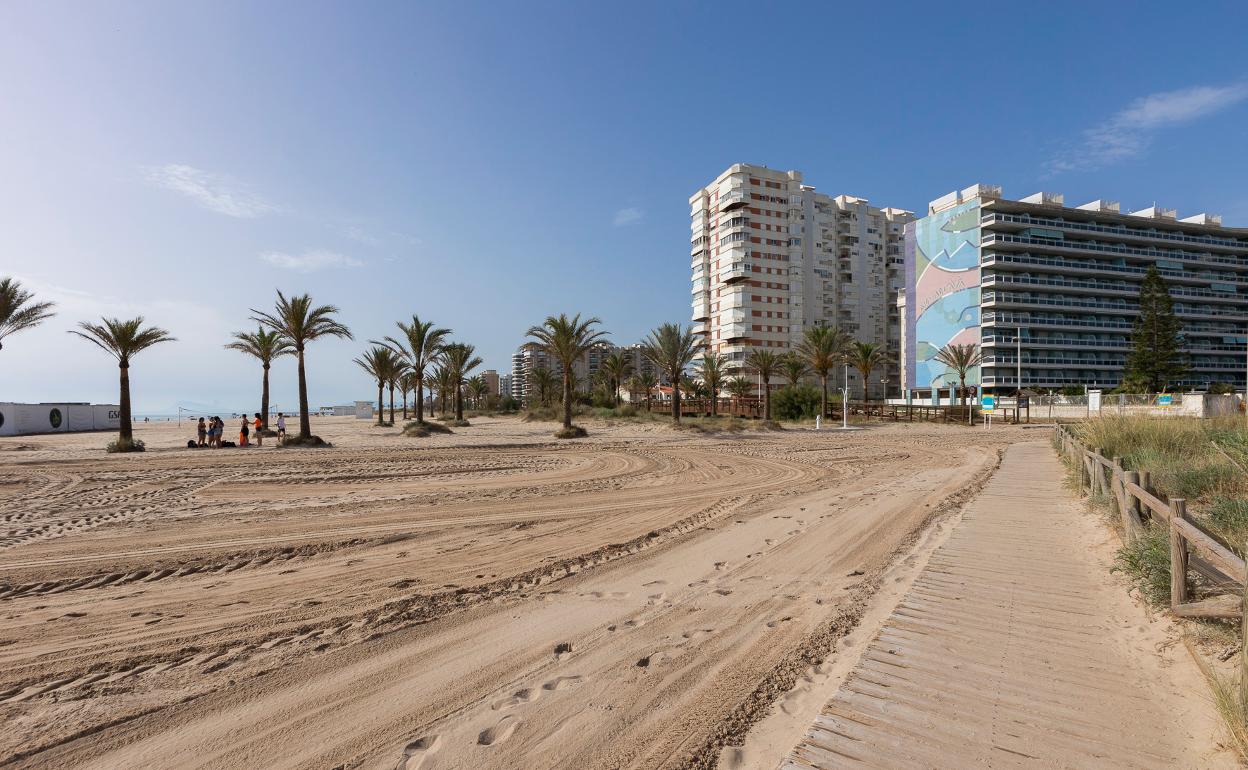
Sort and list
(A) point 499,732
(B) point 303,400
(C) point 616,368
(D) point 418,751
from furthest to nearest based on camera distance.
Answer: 1. (C) point 616,368
2. (B) point 303,400
3. (A) point 499,732
4. (D) point 418,751

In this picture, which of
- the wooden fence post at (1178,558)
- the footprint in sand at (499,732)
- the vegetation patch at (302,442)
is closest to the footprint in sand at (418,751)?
the footprint in sand at (499,732)

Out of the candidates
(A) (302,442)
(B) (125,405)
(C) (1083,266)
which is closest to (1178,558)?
(A) (302,442)

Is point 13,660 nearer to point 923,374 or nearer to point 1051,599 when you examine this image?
point 1051,599

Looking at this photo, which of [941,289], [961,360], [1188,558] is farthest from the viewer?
[941,289]

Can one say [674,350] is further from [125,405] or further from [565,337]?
[125,405]

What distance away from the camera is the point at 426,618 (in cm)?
522

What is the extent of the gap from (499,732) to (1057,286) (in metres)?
83.9

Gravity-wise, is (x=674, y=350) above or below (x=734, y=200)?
below

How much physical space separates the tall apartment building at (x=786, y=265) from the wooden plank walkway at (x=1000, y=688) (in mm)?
74422

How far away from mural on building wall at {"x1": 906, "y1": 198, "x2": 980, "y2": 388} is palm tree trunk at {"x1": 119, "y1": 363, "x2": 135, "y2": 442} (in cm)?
7297

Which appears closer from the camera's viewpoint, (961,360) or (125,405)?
(125,405)

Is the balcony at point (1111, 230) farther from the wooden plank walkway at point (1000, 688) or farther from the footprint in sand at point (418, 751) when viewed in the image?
the footprint in sand at point (418, 751)

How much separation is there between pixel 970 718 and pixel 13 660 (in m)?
6.50

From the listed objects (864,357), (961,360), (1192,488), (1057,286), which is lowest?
(1192,488)
